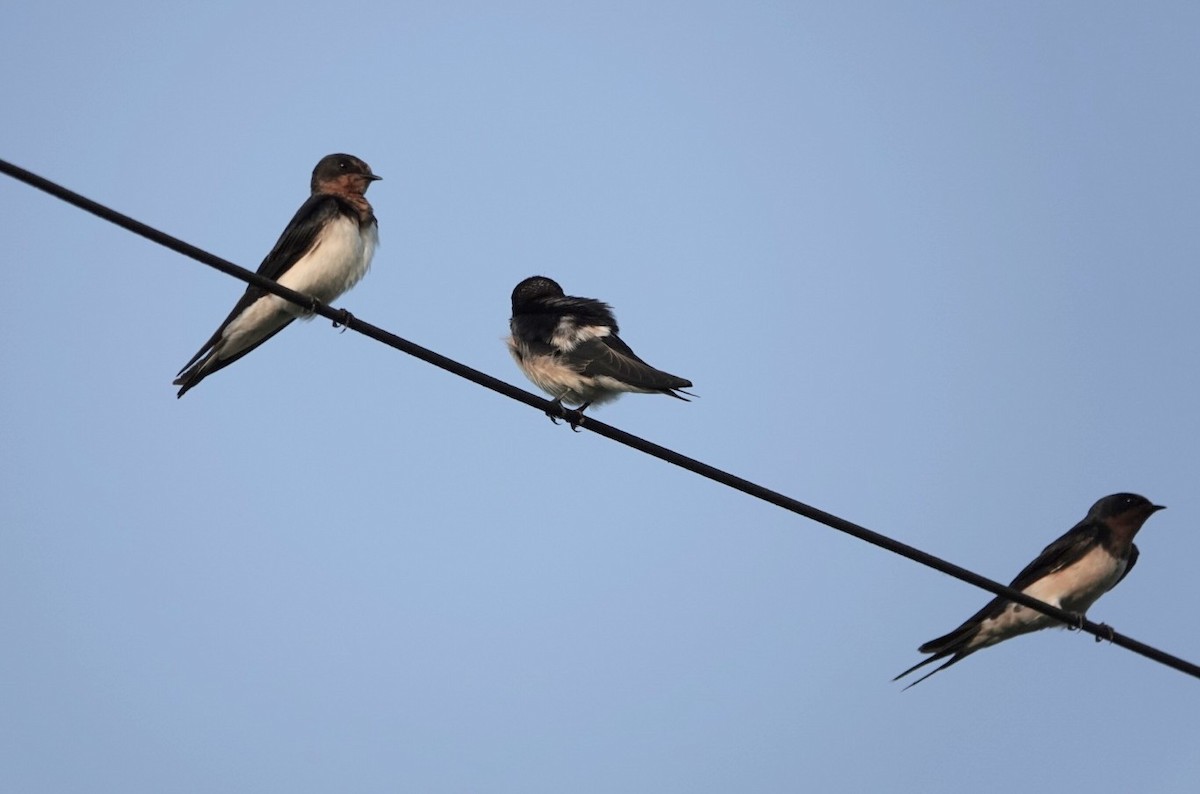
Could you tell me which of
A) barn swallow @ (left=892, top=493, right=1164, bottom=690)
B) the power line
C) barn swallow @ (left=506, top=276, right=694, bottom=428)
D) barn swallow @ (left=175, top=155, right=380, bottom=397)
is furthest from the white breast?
barn swallow @ (left=892, top=493, right=1164, bottom=690)

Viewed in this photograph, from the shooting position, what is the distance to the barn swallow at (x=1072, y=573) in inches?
342

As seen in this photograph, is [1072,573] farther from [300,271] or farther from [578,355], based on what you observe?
[300,271]

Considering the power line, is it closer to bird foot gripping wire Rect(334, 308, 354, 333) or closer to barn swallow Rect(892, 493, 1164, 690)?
bird foot gripping wire Rect(334, 308, 354, 333)

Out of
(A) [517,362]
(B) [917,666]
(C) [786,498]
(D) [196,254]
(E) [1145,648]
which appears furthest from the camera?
(A) [517,362]

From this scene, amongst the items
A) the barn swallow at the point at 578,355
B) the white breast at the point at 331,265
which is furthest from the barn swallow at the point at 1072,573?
the white breast at the point at 331,265

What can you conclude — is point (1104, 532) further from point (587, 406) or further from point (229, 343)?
point (229, 343)

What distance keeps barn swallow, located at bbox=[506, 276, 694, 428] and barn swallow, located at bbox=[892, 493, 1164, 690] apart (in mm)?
2384

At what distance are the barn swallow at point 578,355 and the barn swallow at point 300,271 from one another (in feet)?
3.40

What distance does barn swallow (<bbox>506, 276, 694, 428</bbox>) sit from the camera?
786cm

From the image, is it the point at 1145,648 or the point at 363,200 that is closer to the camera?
the point at 1145,648

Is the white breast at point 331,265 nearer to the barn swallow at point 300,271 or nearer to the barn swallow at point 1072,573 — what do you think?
the barn swallow at point 300,271

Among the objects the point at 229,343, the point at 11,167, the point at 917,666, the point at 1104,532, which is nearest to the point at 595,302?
the point at 229,343

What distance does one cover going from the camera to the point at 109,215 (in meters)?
4.87

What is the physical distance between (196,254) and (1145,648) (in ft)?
13.3
